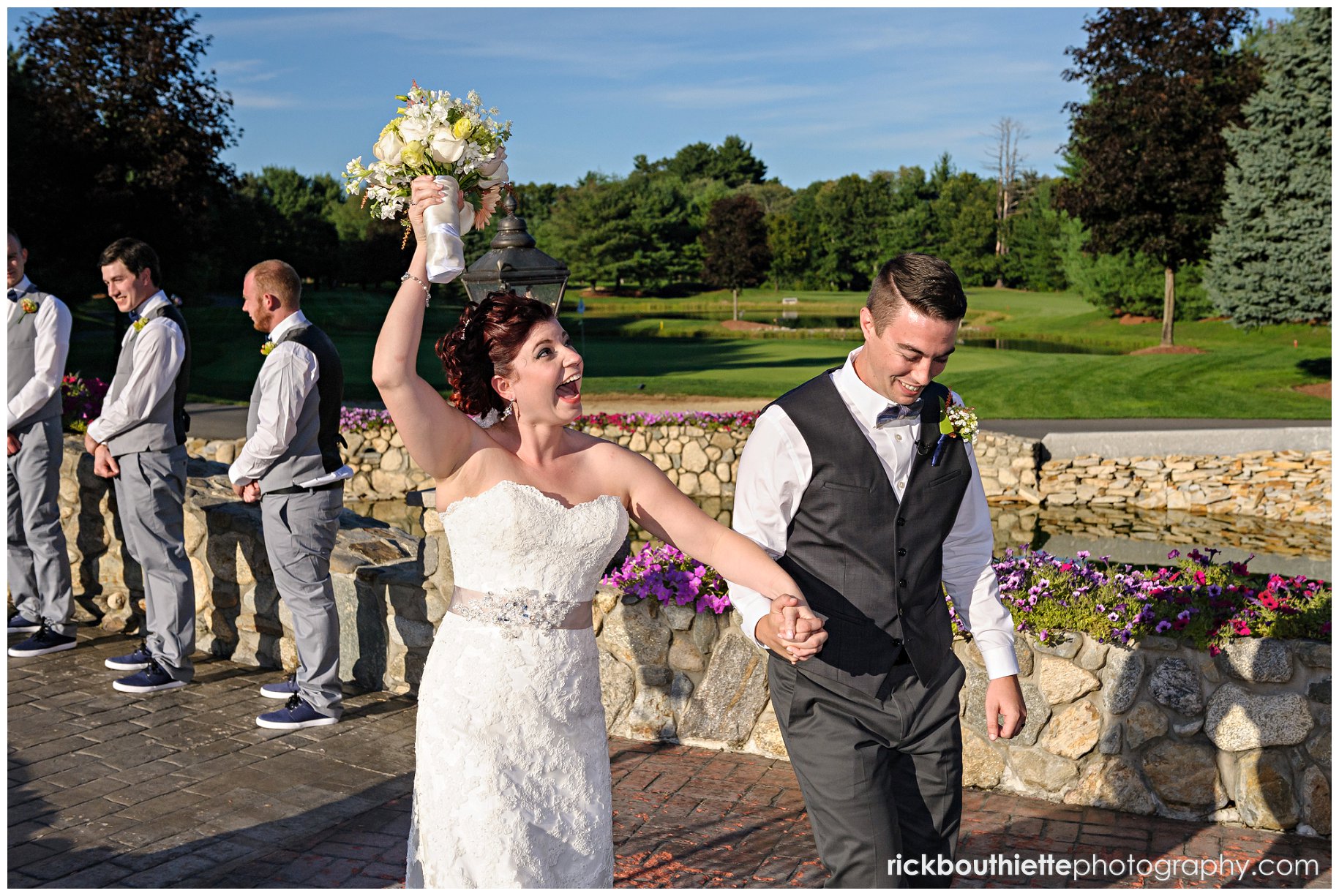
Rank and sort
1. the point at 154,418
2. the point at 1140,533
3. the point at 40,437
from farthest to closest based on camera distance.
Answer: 1. the point at 1140,533
2. the point at 40,437
3. the point at 154,418

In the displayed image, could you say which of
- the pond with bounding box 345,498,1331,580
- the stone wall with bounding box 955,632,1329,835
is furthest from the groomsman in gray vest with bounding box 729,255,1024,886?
the pond with bounding box 345,498,1331,580

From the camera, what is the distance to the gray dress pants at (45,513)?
8234mm

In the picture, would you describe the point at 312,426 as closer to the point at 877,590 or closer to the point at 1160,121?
the point at 877,590

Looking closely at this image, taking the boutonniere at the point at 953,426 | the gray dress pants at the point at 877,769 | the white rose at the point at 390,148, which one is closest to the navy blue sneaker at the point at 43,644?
→ the white rose at the point at 390,148

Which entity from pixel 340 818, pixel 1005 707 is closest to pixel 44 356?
pixel 340 818

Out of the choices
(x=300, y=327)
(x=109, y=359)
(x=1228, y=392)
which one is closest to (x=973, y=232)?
(x=1228, y=392)

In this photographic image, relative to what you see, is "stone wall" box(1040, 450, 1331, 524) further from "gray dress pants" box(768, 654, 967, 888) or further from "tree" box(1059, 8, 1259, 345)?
"tree" box(1059, 8, 1259, 345)

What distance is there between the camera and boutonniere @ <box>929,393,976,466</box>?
3.81 meters

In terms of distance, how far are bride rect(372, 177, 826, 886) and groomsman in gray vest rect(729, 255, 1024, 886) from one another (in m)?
0.28

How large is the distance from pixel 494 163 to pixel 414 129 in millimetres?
272

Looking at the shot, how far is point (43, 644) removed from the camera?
8.23m

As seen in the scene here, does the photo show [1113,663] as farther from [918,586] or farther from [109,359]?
[109,359]

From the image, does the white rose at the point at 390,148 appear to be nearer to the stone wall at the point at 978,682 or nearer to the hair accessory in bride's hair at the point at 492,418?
the hair accessory in bride's hair at the point at 492,418

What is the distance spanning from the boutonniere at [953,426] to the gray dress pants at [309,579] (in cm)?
419
